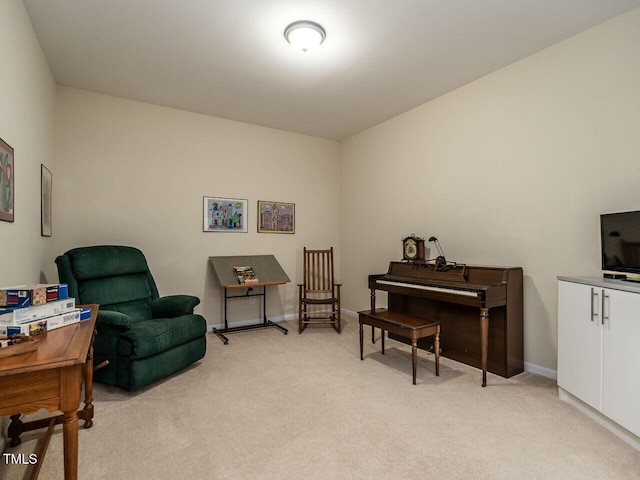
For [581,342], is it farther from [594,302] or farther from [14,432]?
[14,432]

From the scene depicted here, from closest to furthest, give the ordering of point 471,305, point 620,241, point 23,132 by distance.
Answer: point 620,241, point 23,132, point 471,305

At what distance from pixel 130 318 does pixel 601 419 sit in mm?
3682

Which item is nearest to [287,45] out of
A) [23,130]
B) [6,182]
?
[23,130]

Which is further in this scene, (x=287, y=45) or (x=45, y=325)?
(x=287, y=45)

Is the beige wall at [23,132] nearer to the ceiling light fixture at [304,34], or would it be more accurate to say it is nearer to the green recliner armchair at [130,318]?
the green recliner armchair at [130,318]

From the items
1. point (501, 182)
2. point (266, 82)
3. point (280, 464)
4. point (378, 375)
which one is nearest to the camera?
point (280, 464)

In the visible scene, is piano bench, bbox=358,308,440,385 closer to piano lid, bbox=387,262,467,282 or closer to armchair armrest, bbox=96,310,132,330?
piano lid, bbox=387,262,467,282

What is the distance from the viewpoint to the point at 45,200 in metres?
3.13

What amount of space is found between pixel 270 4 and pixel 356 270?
372 centimetres

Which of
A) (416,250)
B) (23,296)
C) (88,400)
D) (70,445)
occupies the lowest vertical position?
(88,400)

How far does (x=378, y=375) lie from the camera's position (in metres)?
3.04

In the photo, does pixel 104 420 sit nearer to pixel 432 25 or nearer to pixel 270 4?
pixel 270 4

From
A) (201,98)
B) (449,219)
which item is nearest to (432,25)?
(449,219)

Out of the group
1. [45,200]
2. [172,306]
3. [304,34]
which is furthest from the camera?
[172,306]
